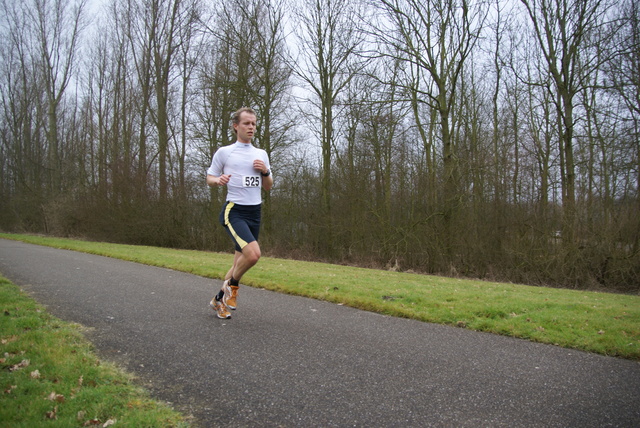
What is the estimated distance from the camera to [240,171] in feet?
15.6

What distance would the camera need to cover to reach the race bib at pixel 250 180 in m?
4.77

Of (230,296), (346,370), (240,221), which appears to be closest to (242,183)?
(240,221)

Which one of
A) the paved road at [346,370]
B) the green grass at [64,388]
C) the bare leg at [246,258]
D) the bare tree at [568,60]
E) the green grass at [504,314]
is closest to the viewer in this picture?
the green grass at [64,388]

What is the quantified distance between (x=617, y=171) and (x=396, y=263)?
347 inches

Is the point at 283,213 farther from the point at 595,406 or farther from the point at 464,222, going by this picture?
the point at 595,406

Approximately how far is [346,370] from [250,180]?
94.0 inches

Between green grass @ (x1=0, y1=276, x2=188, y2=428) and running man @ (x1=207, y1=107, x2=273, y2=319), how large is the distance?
1752 mm

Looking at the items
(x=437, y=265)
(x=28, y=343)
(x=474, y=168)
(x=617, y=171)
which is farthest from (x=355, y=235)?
(x=28, y=343)

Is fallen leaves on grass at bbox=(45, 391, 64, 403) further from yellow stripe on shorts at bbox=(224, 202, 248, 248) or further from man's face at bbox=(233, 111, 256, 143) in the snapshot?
man's face at bbox=(233, 111, 256, 143)

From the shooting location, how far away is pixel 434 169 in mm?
17500

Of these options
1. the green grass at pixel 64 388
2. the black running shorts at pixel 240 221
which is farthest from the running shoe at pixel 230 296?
the green grass at pixel 64 388

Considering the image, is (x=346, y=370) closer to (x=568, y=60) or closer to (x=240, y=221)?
(x=240, y=221)

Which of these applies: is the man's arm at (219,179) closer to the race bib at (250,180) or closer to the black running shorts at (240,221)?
the race bib at (250,180)

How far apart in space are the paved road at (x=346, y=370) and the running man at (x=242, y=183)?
834 mm
